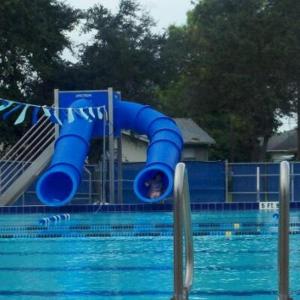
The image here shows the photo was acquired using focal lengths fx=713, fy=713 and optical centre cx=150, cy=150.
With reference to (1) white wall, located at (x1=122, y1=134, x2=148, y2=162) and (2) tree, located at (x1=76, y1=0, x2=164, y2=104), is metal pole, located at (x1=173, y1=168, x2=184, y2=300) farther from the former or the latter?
(1) white wall, located at (x1=122, y1=134, x2=148, y2=162)

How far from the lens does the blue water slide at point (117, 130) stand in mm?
15750

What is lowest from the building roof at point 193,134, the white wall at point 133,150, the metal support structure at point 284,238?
the metal support structure at point 284,238

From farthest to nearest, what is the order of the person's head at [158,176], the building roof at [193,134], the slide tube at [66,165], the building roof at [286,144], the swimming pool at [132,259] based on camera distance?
the building roof at [286,144]
the building roof at [193,134]
the person's head at [158,176]
the slide tube at [66,165]
the swimming pool at [132,259]

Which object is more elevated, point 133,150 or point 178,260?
point 133,150

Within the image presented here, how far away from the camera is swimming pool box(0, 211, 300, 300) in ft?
20.7

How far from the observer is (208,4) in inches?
1572

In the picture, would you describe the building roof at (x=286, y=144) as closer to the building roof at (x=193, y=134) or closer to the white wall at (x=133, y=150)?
the building roof at (x=193, y=134)

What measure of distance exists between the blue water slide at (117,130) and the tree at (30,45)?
26.3 ft

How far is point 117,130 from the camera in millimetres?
18672

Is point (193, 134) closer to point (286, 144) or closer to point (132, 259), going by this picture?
point (286, 144)

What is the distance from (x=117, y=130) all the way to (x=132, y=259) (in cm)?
1042

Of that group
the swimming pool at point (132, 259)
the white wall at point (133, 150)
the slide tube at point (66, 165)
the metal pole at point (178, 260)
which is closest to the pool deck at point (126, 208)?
the slide tube at point (66, 165)

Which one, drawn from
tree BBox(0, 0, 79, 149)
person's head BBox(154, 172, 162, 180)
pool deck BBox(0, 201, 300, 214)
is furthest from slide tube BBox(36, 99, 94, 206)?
tree BBox(0, 0, 79, 149)

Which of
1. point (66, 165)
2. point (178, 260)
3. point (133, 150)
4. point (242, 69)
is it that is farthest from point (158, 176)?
point (133, 150)
